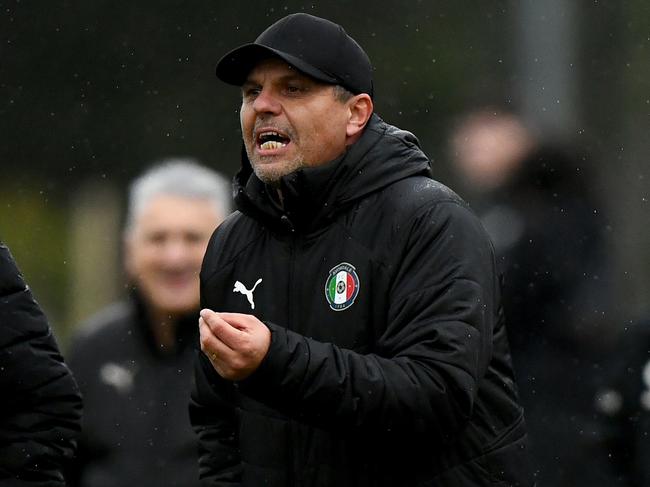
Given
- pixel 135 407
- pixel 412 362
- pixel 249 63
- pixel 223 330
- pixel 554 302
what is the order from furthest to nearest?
pixel 554 302, pixel 135 407, pixel 249 63, pixel 412 362, pixel 223 330

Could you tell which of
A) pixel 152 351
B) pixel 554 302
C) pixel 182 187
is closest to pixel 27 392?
pixel 152 351

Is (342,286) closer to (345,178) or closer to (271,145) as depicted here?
(345,178)

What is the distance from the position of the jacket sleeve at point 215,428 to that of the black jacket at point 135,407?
91 cm

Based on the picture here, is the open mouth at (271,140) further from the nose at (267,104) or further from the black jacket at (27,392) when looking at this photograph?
the black jacket at (27,392)

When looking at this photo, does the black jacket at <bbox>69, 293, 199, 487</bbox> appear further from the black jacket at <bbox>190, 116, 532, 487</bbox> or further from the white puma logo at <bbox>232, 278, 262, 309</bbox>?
the white puma logo at <bbox>232, 278, 262, 309</bbox>

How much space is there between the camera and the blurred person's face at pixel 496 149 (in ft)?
24.0

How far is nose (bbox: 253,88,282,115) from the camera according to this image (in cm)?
496

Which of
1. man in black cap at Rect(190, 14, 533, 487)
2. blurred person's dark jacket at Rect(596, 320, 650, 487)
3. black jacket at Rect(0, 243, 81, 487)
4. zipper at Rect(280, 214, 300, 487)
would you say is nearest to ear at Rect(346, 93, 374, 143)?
man in black cap at Rect(190, 14, 533, 487)

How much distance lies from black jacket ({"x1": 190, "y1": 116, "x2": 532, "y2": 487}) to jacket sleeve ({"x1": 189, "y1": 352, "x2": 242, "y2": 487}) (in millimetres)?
178

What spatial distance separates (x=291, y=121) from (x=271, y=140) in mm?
76

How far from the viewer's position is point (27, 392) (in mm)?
4930

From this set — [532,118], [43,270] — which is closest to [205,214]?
[532,118]

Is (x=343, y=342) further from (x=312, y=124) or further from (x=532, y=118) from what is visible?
(x=532, y=118)

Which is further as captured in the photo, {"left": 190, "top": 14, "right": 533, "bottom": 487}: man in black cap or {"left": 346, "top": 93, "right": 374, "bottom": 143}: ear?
{"left": 346, "top": 93, "right": 374, "bottom": 143}: ear
